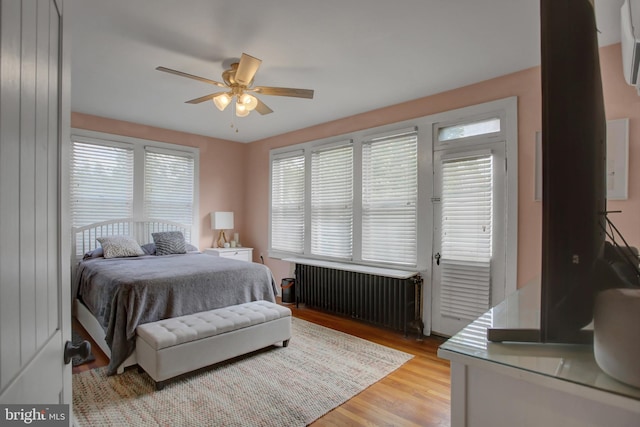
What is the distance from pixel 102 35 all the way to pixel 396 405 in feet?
10.9

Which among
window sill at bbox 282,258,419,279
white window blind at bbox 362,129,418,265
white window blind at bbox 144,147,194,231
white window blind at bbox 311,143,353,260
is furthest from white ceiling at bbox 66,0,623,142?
window sill at bbox 282,258,419,279

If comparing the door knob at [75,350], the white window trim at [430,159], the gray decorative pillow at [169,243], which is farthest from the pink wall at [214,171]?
the door knob at [75,350]

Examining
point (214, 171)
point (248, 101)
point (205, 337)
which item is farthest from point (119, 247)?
point (248, 101)

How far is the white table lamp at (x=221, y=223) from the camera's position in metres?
5.34

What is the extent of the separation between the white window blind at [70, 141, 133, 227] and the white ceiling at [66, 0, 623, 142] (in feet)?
2.91

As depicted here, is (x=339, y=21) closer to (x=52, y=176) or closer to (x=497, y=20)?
(x=497, y=20)

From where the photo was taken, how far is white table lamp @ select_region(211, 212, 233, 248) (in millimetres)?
5344

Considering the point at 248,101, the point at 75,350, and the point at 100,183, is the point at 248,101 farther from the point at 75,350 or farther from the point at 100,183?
the point at 100,183

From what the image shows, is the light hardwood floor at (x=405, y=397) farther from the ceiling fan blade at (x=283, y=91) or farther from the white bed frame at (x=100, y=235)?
the ceiling fan blade at (x=283, y=91)

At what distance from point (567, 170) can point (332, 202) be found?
3819 mm

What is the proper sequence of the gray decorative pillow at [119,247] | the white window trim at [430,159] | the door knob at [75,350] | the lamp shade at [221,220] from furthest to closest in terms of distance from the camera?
the lamp shade at [221,220] < the gray decorative pillow at [119,247] < the white window trim at [430,159] < the door knob at [75,350]

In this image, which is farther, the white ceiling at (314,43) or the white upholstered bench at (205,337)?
the white upholstered bench at (205,337)

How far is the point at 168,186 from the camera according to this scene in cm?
503

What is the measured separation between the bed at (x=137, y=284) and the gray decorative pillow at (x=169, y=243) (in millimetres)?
12
